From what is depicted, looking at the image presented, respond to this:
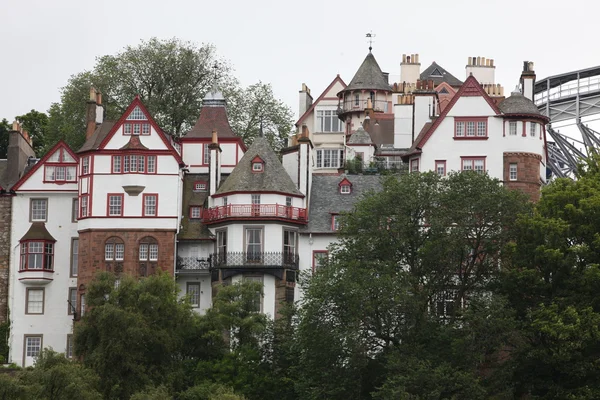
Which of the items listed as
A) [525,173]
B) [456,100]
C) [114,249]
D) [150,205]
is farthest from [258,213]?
[525,173]

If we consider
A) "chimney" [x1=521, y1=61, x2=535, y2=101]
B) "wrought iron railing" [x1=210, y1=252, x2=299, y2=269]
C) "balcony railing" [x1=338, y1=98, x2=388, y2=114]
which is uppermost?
"balcony railing" [x1=338, y1=98, x2=388, y2=114]

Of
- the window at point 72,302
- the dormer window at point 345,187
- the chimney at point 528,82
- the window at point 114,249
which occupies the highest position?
the chimney at point 528,82

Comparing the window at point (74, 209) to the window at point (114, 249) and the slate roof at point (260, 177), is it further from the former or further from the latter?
the slate roof at point (260, 177)

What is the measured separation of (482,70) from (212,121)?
36.2 meters

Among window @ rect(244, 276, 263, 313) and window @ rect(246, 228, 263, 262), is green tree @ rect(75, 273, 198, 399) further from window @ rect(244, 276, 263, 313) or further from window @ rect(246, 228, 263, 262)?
window @ rect(246, 228, 263, 262)

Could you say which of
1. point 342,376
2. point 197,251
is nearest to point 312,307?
point 342,376

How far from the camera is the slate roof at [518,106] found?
317 ft

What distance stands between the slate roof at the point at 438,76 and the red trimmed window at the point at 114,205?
5057 cm

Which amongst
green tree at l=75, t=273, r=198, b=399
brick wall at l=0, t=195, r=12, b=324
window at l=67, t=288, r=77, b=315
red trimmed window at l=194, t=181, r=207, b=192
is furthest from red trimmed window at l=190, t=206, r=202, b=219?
green tree at l=75, t=273, r=198, b=399

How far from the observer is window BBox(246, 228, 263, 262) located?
3693 inches

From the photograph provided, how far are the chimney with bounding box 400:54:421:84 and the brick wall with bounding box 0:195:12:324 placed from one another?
158 feet

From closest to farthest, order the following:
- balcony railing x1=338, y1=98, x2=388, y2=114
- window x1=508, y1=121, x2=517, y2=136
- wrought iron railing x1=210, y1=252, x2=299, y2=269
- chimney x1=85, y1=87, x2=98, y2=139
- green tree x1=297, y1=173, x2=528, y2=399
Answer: green tree x1=297, y1=173, x2=528, y2=399 → wrought iron railing x1=210, y1=252, x2=299, y2=269 → window x1=508, y1=121, x2=517, y2=136 → chimney x1=85, y1=87, x2=98, y2=139 → balcony railing x1=338, y1=98, x2=388, y2=114

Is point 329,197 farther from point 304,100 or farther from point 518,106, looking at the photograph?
point 304,100

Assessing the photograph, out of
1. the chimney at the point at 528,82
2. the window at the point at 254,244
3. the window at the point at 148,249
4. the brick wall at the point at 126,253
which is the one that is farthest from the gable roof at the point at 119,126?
the chimney at the point at 528,82
